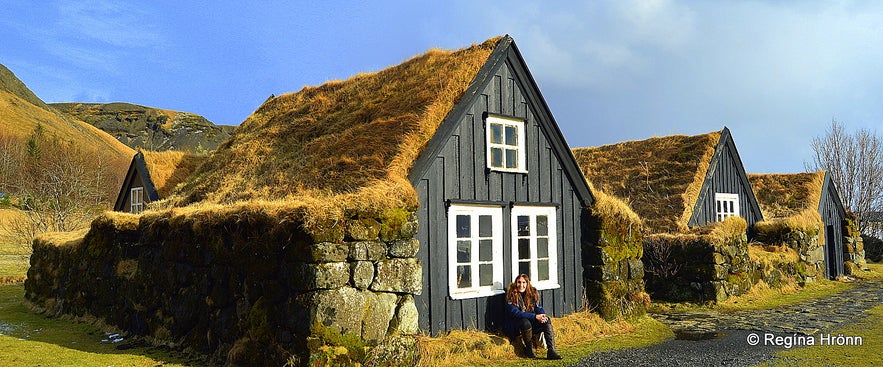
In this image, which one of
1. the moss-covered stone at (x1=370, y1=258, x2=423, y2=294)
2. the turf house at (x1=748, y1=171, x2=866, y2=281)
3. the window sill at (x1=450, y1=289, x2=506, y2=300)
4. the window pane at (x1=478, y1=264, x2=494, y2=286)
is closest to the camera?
the moss-covered stone at (x1=370, y1=258, x2=423, y2=294)

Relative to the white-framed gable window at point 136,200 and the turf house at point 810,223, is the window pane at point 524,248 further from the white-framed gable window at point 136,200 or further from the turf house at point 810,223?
the turf house at point 810,223

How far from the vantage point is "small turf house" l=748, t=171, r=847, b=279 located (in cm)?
2430

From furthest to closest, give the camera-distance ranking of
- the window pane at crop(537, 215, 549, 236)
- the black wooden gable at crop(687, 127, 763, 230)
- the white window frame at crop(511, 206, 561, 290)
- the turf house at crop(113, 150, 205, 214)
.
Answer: the black wooden gable at crop(687, 127, 763, 230) → the turf house at crop(113, 150, 205, 214) → the window pane at crop(537, 215, 549, 236) → the white window frame at crop(511, 206, 561, 290)

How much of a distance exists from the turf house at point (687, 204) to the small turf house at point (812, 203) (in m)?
2.73

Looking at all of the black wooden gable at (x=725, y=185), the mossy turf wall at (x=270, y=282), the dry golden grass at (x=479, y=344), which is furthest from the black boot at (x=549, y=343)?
the black wooden gable at (x=725, y=185)

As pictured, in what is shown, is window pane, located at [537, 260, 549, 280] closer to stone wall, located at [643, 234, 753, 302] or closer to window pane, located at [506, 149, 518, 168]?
window pane, located at [506, 149, 518, 168]

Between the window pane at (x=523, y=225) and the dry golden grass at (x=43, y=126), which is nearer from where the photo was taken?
the window pane at (x=523, y=225)

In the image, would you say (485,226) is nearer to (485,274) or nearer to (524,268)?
(485,274)

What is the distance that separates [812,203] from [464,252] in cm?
1965

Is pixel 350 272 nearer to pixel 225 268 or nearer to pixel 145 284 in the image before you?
pixel 225 268

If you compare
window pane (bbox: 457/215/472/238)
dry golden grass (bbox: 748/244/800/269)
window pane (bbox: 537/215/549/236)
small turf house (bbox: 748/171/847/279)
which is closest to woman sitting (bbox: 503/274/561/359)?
window pane (bbox: 457/215/472/238)

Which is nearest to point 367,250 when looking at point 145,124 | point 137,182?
point 137,182

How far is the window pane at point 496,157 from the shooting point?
439 inches

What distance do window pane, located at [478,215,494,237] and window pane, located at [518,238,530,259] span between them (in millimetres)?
835
